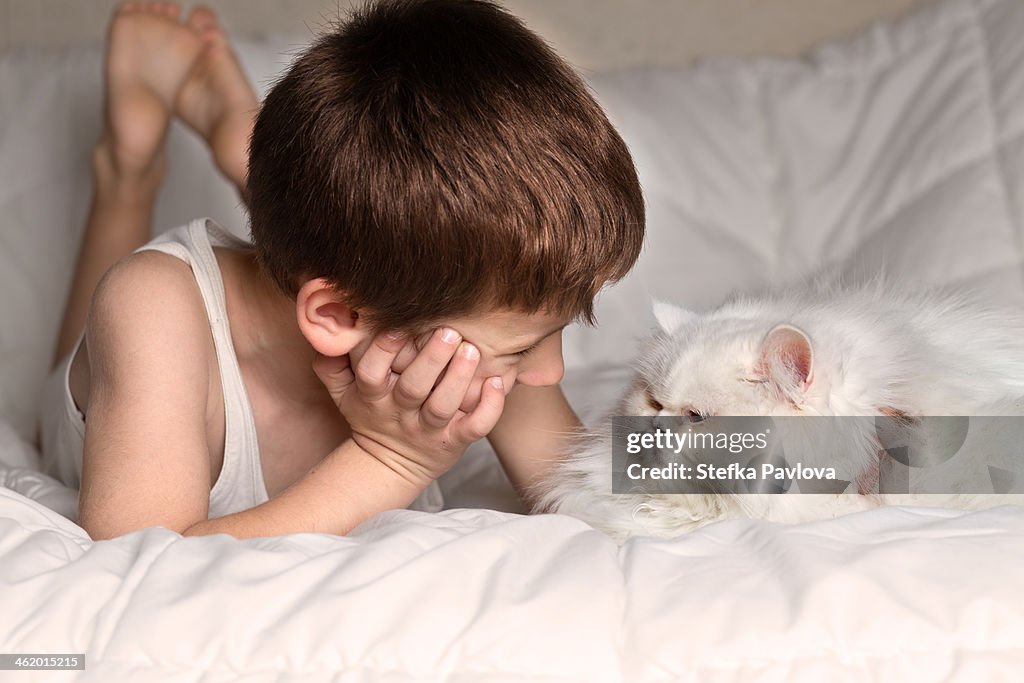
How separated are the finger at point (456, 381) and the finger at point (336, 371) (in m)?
0.13

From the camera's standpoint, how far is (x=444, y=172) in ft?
2.73

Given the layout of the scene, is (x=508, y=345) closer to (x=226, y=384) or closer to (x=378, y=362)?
(x=378, y=362)

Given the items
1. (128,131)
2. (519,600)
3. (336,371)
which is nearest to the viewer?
(519,600)

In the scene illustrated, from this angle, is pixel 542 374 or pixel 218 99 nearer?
pixel 542 374

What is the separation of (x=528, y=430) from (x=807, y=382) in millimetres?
407

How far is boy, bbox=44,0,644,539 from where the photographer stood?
0.85 metres

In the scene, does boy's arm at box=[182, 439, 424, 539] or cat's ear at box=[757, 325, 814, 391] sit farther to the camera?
boy's arm at box=[182, 439, 424, 539]

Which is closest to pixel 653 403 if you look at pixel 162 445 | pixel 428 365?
pixel 428 365

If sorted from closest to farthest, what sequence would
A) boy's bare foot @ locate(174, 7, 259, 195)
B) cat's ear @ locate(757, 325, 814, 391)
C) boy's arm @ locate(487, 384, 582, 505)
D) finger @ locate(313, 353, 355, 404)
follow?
cat's ear @ locate(757, 325, 814, 391), finger @ locate(313, 353, 355, 404), boy's arm @ locate(487, 384, 582, 505), boy's bare foot @ locate(174, 7, 259, 195)

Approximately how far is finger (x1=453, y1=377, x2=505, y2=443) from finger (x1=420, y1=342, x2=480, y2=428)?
0.07 feet

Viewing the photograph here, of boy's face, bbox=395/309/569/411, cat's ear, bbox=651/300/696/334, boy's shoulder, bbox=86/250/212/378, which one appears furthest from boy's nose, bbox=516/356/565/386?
boy's shoulder, bbox=86/250/212/378

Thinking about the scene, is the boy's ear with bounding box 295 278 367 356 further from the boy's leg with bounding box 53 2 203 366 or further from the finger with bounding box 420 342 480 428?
the boy's leg with bounding box 53 2 203 366

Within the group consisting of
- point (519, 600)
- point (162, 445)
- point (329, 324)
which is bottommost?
point (519, 600)

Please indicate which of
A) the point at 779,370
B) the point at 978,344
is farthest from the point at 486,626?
the point at 978,344
